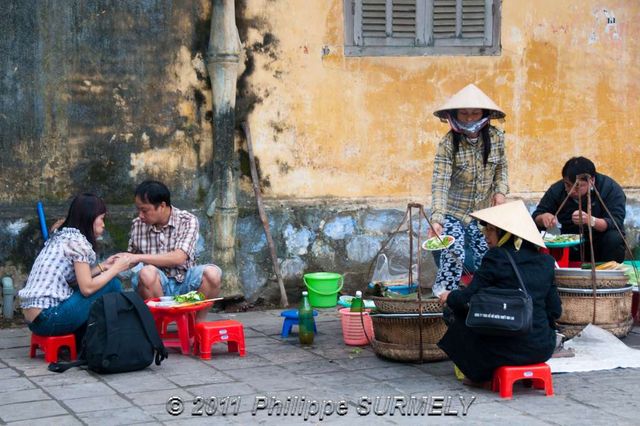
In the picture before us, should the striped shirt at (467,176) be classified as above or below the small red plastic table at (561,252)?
above

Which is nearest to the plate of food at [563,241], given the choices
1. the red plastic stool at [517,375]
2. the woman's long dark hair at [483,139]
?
the woman's long dark hair at [483,139]

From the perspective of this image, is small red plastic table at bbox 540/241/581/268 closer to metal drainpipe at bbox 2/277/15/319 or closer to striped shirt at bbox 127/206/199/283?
striped shirt at bbox 127/206/199/283

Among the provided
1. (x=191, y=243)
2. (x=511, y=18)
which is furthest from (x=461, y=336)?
(x=511, y=18)

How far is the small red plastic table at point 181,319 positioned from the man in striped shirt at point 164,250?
172mm

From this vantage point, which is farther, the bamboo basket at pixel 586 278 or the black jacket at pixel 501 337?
the bamboo basket at pixel 586 278

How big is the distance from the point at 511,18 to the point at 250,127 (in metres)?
2.54

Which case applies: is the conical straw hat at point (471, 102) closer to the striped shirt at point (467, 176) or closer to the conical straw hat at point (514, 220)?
the striped shirt at point (467, 176)

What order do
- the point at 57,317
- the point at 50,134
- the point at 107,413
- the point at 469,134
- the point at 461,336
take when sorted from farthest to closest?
the point at 50,134 → the point at 469,134 → the point at 57,317 → the point at 461,336 → the point at 107,413

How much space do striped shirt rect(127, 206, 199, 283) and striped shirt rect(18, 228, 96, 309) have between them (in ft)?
2.20

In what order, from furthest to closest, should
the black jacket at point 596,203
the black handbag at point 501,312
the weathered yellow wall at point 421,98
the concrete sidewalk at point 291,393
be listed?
the weathered yellow wall at point 421,98 → the black jacket at point 596,203 → the black handbag at point 501,312 → the concrete sidewalk at point 291,393

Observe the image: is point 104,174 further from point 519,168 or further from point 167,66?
point 519,168

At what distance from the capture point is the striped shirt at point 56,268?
20.8ft

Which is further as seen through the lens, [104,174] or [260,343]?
[104,174]

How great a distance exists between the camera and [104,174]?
8180 millimetres
